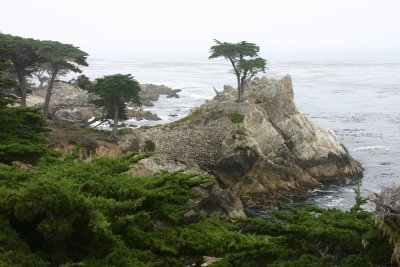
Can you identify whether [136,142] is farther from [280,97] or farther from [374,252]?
[374,252]

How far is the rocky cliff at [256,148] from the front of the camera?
3284 cm

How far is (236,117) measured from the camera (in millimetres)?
35719

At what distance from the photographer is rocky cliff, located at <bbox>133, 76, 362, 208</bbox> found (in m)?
32.8

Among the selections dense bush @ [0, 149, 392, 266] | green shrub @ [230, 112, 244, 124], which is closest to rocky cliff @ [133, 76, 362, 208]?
green shrub @ [230, 112, 244, 124]

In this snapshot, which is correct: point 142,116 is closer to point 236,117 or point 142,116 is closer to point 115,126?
point 236,117

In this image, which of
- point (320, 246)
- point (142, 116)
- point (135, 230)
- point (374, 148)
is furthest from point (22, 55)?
point (374, 148)

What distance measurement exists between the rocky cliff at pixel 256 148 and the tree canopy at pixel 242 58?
4.50 ft

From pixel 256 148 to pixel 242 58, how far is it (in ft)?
35.2

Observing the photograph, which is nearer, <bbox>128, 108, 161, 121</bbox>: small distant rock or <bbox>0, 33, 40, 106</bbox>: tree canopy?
<bbox>0, 33, 40, 106</bbox>: tree canopy

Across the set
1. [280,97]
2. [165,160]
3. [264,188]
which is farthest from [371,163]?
[165,160]

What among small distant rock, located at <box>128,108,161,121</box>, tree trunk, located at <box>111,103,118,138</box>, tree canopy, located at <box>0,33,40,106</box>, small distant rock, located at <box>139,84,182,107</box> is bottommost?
small distant rock, located at <box>128,108,161,121</box>

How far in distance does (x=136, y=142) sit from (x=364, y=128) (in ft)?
116

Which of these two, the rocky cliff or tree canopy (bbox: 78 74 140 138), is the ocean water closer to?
the rocky cliff

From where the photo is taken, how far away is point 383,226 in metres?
8.85
